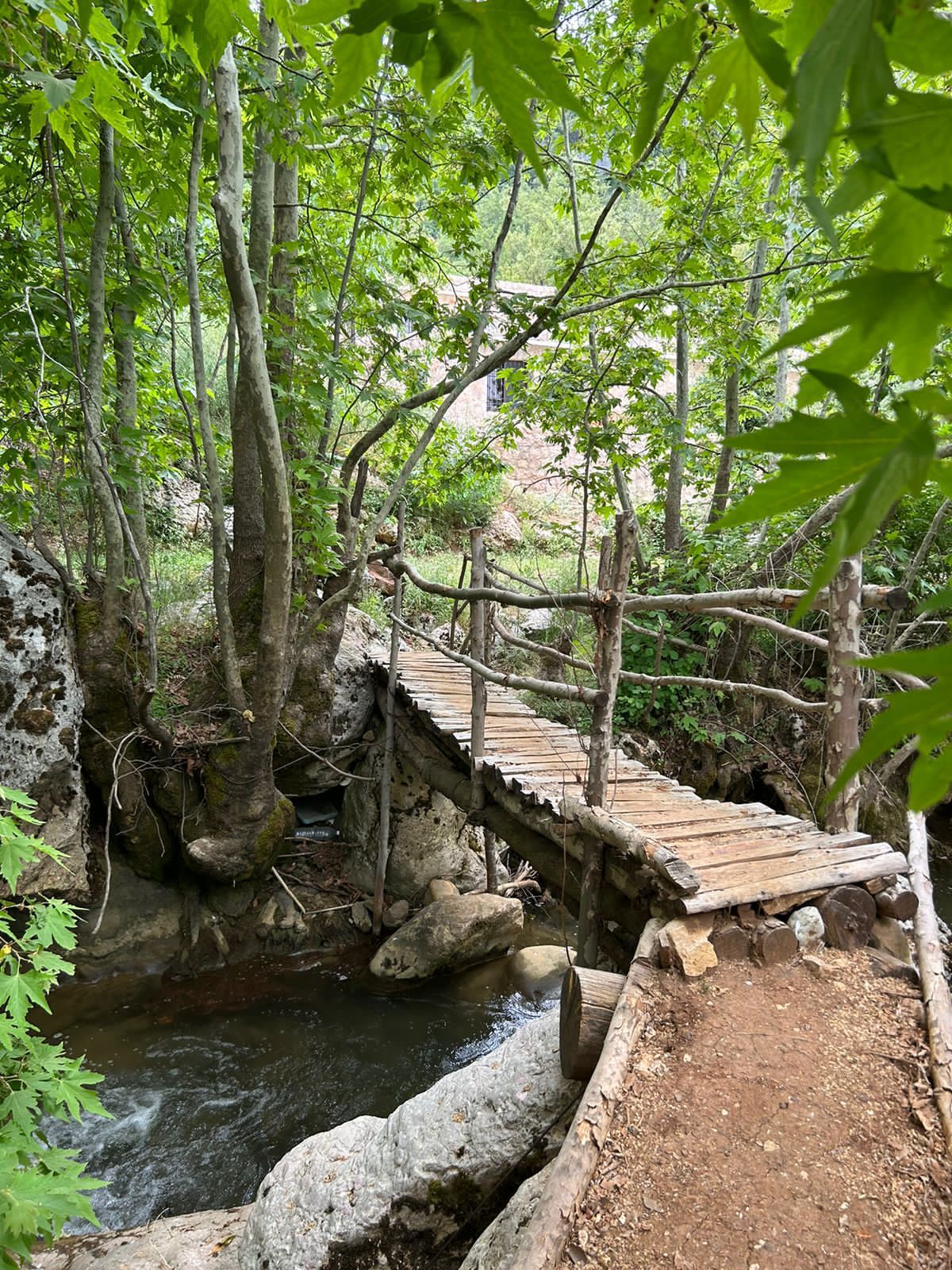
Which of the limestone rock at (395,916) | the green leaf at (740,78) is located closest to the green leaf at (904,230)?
the green leaf at (740,78)

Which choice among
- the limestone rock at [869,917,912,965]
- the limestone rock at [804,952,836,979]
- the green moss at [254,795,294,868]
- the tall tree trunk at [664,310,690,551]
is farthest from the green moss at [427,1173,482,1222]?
the tall tree trunk at [664,310,690,551]

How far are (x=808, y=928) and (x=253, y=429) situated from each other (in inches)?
162

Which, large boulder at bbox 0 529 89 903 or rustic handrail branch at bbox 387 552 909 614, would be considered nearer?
rustic handrail branch at bbox 387 552 909 614

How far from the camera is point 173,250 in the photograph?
4660mm

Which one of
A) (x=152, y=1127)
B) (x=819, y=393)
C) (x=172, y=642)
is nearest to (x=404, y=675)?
(x=172, y=642)

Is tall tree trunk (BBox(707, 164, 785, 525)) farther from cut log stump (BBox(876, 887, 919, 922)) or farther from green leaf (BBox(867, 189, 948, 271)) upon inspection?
green leaf (BBox(867, 189, 948, 271))

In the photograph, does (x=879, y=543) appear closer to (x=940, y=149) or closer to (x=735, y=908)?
(x=735, y=908)

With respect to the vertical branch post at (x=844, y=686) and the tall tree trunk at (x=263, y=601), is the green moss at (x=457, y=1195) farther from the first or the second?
the tall tree trunk at (x=263, y=601)

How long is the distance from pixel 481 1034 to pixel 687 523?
22.8 ft

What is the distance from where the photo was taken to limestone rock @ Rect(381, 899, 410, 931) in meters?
5.36

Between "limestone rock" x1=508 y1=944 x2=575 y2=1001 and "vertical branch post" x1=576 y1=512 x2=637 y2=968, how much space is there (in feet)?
7.63

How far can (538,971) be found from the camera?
190 inches

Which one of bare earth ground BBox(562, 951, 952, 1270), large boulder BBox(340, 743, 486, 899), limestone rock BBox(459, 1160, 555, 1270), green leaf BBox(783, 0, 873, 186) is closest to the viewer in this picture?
green leaf BBox(783, 0, 873, 186)

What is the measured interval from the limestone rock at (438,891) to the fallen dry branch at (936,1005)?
3.72 metres
